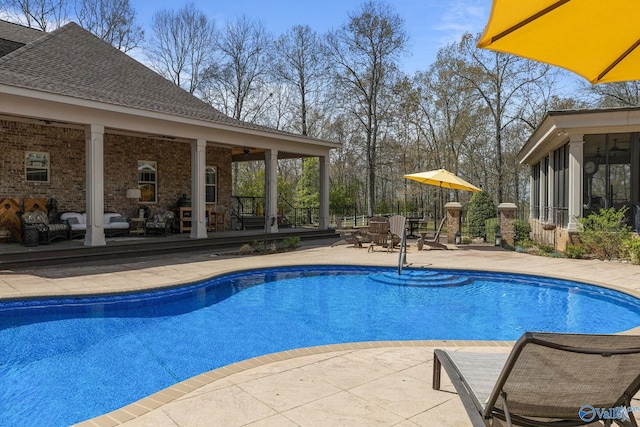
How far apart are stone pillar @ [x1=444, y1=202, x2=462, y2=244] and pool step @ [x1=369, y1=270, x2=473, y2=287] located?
550 centimetres

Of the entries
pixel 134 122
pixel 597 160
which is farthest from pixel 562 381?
pixel 597 160

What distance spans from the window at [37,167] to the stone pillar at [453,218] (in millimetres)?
11639

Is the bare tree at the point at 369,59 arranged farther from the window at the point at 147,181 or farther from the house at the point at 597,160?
the house at the point at 597,160

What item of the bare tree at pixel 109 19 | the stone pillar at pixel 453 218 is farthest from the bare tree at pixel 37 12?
the stone pillar at pixel 453 218

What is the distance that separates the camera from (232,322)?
21.4 ft

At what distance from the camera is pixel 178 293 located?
7.66 meters

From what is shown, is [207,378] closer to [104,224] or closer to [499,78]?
[104,224]

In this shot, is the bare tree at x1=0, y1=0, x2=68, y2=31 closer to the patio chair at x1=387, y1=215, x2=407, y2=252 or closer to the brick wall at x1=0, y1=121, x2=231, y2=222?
the brick wall at x1=0, y1=121, x2=231, y2=222

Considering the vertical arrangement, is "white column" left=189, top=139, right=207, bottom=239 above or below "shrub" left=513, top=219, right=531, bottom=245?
above

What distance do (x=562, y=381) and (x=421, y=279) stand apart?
6854mm

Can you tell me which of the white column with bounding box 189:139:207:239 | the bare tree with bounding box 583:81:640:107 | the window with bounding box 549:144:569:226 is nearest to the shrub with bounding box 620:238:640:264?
the window with bounding box 549:144:569:226

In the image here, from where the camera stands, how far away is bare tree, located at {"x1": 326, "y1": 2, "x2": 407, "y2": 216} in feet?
78.0

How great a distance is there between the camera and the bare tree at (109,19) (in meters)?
25.4

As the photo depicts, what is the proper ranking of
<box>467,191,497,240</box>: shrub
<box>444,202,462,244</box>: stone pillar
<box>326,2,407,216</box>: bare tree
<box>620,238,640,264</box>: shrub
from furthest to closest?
<box>326,2,407,216</box>: bare tree → <box>467,191,497,240</box>: shrub → <box>444,202,462,244</box>: stone pillar → <box>620,238,640,264</box>: shrub
